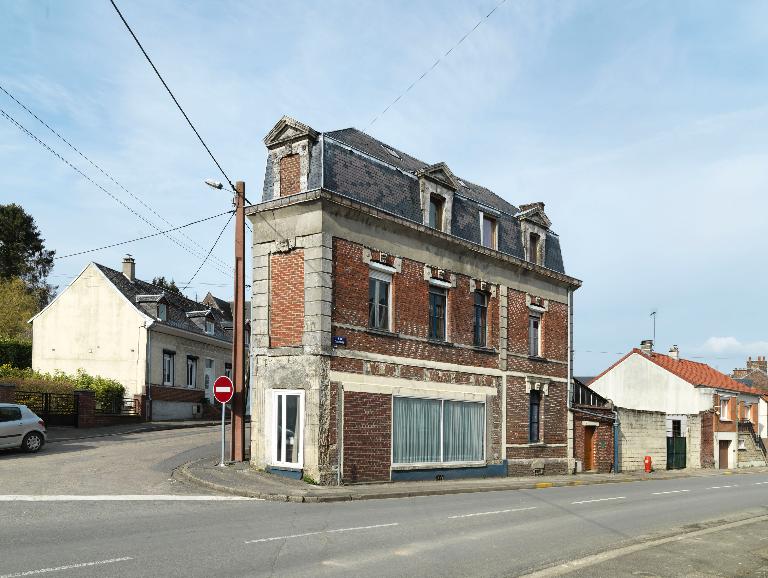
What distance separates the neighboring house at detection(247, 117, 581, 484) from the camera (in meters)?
20.4

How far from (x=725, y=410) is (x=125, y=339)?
38.1m

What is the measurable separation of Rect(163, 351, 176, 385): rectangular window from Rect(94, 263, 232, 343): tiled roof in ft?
5.33

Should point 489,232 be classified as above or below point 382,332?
above

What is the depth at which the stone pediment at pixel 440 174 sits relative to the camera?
24.4 meters

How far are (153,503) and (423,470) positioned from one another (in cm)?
1023

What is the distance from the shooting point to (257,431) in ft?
68.8

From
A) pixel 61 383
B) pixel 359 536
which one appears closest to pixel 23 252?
pixel 61 383

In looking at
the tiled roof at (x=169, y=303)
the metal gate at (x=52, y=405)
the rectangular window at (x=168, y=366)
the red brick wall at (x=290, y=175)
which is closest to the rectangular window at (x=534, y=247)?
the red brick wall at (x=290, y=175)

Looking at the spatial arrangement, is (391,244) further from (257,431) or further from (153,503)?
(153,503)

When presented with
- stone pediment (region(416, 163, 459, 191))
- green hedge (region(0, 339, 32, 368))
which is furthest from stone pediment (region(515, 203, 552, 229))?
green hedge (region(0, 339, 32, 368))

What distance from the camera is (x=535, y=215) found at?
30.3m

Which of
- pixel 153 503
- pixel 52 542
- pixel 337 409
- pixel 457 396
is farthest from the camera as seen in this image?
pixel 457 396

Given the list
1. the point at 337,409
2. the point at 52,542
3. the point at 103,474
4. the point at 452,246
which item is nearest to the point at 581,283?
the point at 452,246

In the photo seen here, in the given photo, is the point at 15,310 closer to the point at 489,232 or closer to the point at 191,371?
the point at 191,371
